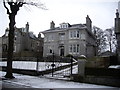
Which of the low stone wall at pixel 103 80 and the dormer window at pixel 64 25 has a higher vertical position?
the dormer window at pixel 64 25

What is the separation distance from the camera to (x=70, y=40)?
3925 centimetres

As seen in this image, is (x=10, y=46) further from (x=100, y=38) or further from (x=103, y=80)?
(x=100, y=38)

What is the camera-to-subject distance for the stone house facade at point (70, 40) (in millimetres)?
38281

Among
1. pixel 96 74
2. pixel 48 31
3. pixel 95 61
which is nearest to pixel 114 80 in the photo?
pixel 96 74

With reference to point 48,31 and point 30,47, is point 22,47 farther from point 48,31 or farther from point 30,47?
point 48,31

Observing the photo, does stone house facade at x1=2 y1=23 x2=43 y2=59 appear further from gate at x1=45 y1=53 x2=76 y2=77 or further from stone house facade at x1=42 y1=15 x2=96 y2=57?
gate at x1=45 y1=53 x2=76 y2=77

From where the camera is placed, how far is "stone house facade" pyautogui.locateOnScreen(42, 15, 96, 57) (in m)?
38.3

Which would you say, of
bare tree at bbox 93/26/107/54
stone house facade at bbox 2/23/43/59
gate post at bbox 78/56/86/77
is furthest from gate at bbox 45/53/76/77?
bare tree at bbox 93/26/107/54

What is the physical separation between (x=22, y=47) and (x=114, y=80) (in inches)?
1665

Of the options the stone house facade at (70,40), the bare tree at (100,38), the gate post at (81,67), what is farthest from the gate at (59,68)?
the bare tree at (100,38)

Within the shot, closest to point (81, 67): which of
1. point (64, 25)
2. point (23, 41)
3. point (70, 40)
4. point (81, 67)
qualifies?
point (81, 67)

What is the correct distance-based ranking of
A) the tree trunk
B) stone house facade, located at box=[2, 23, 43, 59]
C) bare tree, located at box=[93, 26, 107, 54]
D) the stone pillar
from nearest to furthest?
1. the stone pillar
2. the tree trunk
3. stone house facade, located at box=[2, 23, 43, 59]
4. bare tree, located at box=[93, 26, 107, 54]

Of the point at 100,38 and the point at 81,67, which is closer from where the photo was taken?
the point at 81,67

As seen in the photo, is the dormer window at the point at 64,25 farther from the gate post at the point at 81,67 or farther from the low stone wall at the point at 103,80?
the low stone wall at the point at 103,80
